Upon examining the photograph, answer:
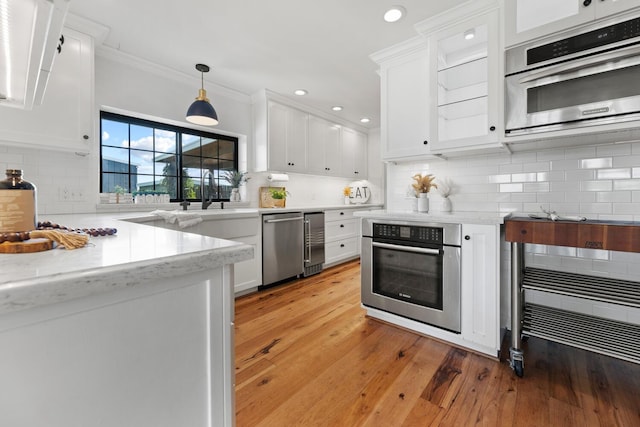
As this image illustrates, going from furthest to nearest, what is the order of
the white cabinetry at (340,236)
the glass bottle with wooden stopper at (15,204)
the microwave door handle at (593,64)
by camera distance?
1. the white cabinetry at (340,236)
2. the microwave door handle at (593,64)
3. the glass bottle with wooden stopper at (15,204)

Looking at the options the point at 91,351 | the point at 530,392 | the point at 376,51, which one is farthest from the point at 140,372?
the point at 376,51

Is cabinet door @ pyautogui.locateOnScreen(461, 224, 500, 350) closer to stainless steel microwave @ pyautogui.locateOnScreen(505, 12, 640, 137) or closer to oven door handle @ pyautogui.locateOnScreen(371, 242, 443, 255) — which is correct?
oven door handle @ pyautogui.locateOnScreen(371, 242, 443, 255)

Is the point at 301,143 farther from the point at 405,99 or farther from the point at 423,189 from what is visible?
the point at 423,189

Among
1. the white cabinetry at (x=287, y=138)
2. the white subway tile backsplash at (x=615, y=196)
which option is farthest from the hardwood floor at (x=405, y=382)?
the white cabinetry at (x=287, y=138)

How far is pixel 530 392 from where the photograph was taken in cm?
148

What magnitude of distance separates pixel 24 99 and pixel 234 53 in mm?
1996

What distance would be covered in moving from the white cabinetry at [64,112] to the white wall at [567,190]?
9.87 feet

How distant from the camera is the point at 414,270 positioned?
2117mm

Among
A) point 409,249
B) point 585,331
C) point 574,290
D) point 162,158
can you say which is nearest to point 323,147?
point 162,158

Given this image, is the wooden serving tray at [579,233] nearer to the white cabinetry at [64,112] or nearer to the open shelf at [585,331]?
the open shelf at [585,331]

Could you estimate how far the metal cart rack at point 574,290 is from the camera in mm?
1410

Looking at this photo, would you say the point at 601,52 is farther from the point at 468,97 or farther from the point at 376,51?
the point at 376,51

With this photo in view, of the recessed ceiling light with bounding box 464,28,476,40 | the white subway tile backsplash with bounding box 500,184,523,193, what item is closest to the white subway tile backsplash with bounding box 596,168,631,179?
the white subway tile backsplash with bounding box 500,184,523,193

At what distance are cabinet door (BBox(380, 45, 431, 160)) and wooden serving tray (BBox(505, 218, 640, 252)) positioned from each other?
972 mm
